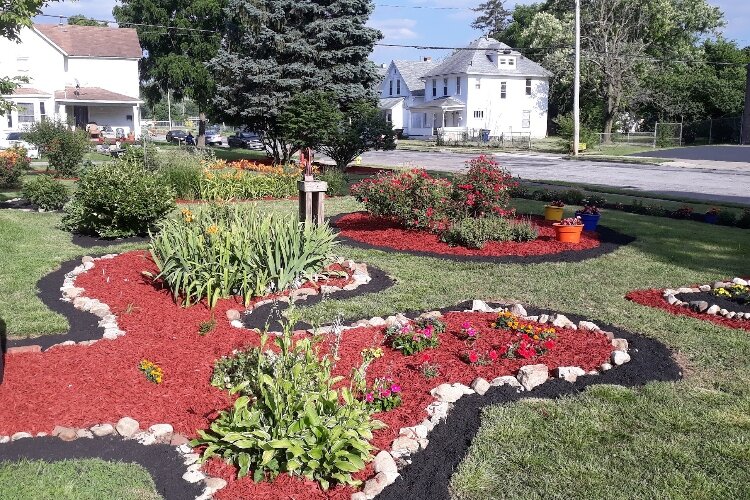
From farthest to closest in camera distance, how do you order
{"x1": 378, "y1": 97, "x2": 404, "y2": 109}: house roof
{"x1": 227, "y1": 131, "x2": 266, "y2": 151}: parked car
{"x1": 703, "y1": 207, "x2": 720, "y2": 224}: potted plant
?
{"x1": 378, "y1": 97, "x2": 404, "y2": 109}: house roof, {"x1": 227, "y1": 131, "x2": 266, "y2": 151}: parked car, {"x1": 703, "y1": 207, "x2": 720, "y2": 224}: potted plant

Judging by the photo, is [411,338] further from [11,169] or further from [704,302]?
[11,169]

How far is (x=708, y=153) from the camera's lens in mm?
39719

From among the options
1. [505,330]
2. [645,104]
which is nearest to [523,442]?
[505,330]

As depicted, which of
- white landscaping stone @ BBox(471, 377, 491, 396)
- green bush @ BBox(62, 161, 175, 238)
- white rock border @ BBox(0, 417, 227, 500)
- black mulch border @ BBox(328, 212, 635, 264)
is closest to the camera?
white rock border @ BBox(0, 417, 227, 500)

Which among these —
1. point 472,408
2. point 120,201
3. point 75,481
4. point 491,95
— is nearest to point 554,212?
point 120,201

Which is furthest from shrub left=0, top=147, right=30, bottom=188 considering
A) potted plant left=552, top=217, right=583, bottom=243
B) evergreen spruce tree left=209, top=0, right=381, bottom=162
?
potted plant left=552, top=217, right=583, bottom=243

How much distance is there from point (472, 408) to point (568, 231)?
6531mm

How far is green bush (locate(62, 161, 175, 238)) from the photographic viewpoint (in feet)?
36.1

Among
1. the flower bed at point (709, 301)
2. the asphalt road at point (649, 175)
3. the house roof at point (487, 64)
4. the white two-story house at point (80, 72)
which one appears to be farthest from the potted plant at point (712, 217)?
the house roof at point (487, 64)

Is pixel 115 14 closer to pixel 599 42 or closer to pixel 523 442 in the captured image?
pixel 599 42

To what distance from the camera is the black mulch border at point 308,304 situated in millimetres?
7036

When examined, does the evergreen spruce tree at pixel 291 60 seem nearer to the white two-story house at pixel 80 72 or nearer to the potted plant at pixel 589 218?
the potted plant at pixel 589 218

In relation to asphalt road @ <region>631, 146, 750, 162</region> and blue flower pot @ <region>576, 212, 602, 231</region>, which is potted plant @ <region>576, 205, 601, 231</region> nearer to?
blue flower pot @ <region>576, 212, 602, 231</region>

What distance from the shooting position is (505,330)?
660 cm
